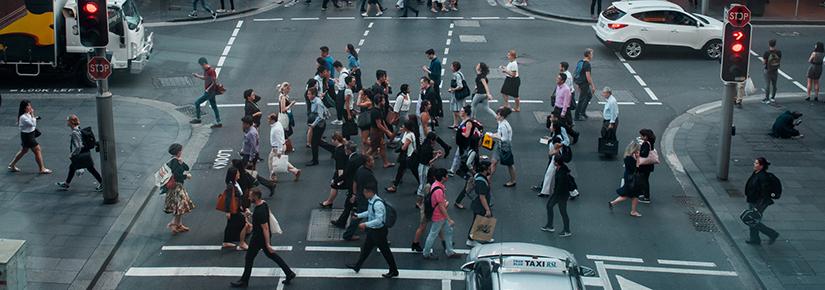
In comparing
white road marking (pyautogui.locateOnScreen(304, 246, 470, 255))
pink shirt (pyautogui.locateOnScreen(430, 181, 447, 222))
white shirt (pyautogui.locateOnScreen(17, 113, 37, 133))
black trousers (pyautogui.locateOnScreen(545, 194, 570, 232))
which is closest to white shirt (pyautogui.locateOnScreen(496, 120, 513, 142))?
black trousers (pyautogui.locateOnScreen(545, 194, 570, 232))

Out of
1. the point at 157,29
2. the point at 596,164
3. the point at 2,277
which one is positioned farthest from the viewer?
the point at 157,29

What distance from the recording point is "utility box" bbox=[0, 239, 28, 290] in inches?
504

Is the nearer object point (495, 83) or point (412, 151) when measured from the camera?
point (412, 151)

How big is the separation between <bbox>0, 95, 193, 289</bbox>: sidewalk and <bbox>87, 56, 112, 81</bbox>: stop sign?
2.44 metres

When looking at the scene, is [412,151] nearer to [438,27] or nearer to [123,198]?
[123,198]

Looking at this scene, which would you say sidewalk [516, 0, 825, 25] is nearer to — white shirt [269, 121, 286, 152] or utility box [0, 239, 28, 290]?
white shirt [269, 121, 286, 152]

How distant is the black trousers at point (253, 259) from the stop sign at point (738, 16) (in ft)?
33.0

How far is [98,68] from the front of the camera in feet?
62.7

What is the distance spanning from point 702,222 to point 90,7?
11.4 m

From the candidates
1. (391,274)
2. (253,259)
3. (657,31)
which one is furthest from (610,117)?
(657,31)

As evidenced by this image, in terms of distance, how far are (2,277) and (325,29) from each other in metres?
24.5

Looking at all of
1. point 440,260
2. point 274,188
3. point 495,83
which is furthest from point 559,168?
point 495,83

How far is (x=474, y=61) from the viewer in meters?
31.9

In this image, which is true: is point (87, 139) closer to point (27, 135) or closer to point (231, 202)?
point (27, 135)
